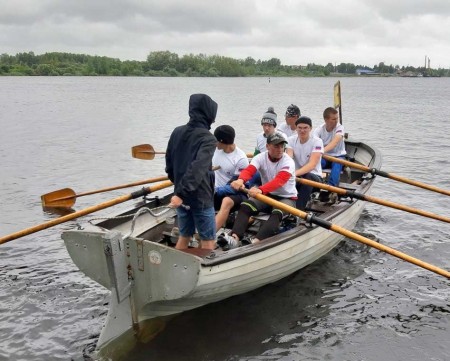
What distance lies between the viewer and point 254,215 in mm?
7754

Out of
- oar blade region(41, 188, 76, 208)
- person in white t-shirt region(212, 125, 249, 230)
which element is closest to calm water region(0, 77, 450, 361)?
oar blade region(41, 188, 76, 208)

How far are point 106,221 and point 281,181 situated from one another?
8.67 feet

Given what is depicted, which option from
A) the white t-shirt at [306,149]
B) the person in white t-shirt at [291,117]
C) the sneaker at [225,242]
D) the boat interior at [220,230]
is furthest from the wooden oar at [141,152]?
the sneaker at [225,242]

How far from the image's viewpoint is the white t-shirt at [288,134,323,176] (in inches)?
353

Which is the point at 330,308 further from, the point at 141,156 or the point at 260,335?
the point at 141,156

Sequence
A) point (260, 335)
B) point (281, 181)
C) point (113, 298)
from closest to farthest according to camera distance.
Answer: point (113, 298) → point (260, 335) → point (281, 181)

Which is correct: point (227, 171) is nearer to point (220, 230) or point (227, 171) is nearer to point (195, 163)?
point (220, 230)

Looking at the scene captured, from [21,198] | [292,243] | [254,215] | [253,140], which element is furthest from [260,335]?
[253,140]

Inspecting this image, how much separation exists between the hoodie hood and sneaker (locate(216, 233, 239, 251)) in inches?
76.9

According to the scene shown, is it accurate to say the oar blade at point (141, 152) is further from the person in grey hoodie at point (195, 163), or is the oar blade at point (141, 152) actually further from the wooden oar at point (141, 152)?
the person in grey hoodie at point (195, 163)

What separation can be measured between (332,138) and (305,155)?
1.96 metres

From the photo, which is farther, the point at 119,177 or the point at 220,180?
the point at 119,177

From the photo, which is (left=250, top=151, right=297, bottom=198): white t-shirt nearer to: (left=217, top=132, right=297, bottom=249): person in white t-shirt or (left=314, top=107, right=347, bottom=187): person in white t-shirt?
(left=217, top=132, right=297, bottom=249): person in white t-shirt

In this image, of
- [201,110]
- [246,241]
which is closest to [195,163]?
[201,110]
